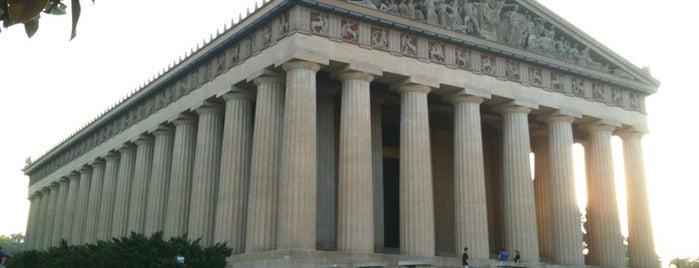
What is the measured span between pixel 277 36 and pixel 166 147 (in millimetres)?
15442

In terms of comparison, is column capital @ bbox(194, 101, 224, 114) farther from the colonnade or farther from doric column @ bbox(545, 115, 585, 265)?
doric column @ bbox(545, 115, 585, 265)

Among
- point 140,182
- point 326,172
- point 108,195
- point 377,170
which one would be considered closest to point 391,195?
point 377,170

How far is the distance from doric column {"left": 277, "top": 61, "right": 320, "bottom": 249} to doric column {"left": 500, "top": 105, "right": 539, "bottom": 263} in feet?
43.0

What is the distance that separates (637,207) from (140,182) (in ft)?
108

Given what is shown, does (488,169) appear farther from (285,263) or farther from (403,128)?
(285,263)

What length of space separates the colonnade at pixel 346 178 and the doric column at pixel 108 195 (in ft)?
4.52

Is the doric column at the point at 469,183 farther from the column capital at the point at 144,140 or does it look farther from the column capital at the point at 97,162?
the column capital at the point at 97,162

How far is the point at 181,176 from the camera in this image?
1778 inches

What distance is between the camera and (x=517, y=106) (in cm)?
4338

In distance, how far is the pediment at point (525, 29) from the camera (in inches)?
1603

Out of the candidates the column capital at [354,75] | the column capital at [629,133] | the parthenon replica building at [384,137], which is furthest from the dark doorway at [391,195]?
the column capital at [629,133]

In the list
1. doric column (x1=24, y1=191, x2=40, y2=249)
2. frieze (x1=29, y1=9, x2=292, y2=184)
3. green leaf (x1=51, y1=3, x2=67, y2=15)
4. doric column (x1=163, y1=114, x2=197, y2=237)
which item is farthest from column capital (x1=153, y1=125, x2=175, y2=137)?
green leaf (x1=51, y1=3, x2=67, y2=15)

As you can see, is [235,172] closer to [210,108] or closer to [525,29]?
[210,108]

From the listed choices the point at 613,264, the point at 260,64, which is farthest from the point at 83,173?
the point at 613,264
